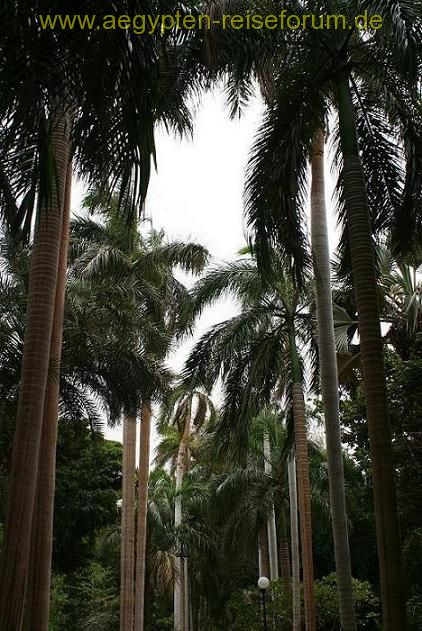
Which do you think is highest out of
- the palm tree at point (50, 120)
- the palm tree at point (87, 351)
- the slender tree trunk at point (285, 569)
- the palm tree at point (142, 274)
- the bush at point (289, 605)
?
the palm tree at point (142, 274)

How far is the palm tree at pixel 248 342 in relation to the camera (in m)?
16.4

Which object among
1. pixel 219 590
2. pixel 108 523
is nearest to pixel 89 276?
pixel 108 523

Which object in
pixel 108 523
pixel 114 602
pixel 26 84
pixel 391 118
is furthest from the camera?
pixel 114 602

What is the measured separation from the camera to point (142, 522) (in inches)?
790

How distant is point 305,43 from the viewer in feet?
27.5

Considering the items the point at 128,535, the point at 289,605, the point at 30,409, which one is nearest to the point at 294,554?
the point at 289,605

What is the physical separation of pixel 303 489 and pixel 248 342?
4203 millimetres

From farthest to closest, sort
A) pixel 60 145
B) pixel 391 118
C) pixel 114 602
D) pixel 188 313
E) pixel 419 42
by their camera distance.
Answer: pixel 114 602
pixel 188 313
pixel 391 118
pixel 60 145
pixel 419 42

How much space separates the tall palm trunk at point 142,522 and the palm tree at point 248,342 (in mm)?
3331

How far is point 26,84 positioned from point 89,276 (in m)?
13.4

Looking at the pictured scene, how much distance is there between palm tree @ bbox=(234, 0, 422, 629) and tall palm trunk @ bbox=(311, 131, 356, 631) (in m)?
1.52

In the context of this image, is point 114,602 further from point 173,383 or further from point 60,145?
point 60,145

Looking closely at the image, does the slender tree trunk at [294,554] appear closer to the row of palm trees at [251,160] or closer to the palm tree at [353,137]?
the row of palm trees at [251,160]

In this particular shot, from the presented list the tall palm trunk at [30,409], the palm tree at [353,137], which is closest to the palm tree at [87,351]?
the tall palm trunk at [30,409]
